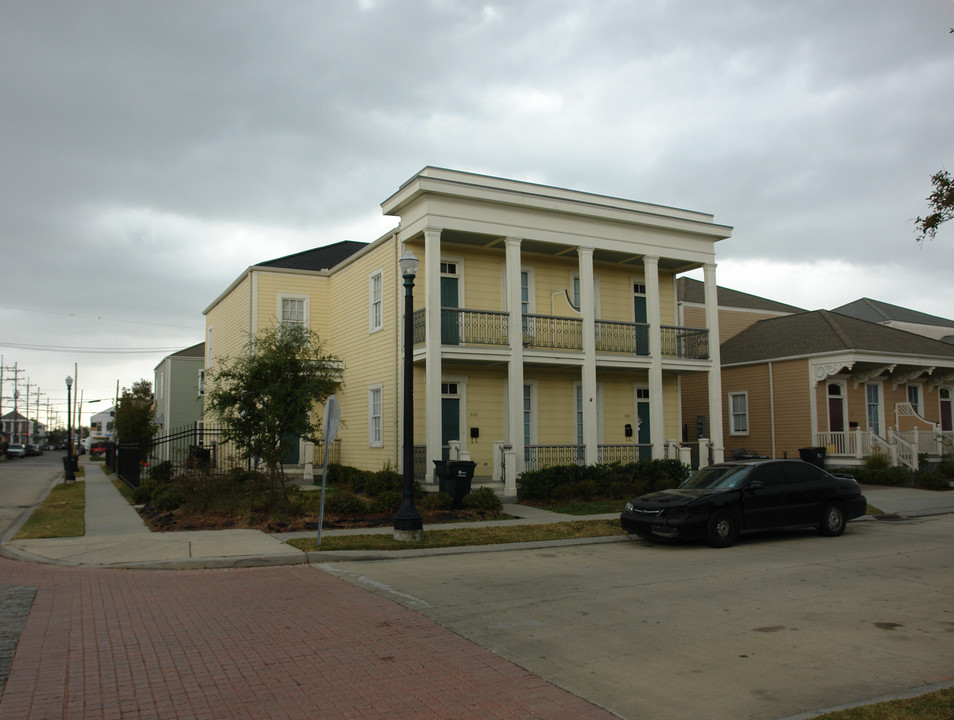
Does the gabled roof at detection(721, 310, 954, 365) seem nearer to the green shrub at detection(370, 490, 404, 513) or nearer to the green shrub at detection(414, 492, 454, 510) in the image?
the green shrub at detection(414, 492, 454, 510)

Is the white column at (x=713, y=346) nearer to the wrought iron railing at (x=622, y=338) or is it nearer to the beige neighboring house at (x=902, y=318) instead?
the wrought iron railing at (x=622, y=338)

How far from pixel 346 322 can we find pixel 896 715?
71.5 feet

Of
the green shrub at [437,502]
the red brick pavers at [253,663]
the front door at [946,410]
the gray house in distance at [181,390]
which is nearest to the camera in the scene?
the red brick pavers at [253,663]

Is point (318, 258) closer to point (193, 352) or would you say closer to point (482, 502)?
point (482, 502)

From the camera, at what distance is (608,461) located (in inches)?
883

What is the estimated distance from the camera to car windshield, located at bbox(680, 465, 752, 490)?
13.5 m

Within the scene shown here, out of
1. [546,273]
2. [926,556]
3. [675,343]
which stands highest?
[546,273]

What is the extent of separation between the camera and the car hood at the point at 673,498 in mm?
12945

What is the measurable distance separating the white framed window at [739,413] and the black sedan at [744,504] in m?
15.0

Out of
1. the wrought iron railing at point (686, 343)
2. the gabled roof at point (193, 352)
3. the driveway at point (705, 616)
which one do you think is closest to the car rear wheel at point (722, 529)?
the driveway at point (705, 616)

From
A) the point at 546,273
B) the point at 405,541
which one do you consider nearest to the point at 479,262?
the point at 546,273

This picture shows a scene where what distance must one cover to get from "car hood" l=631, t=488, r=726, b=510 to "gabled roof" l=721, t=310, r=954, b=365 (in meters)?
15.1

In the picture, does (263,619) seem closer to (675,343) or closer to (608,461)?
(608,461)

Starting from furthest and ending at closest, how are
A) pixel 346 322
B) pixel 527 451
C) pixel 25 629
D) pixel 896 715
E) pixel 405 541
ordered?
pixel 346 322 < pixel 527 451 < pixel 405 541 < pixel 25 629 < pixel 896 715
